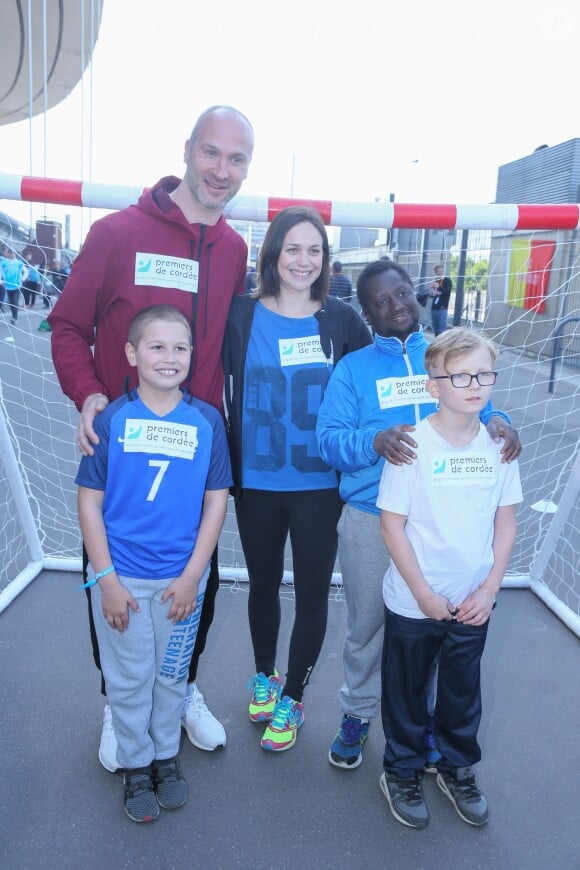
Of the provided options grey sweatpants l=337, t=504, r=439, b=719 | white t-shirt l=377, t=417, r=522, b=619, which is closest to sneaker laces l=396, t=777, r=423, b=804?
grey sweatpants l=337, t=504, r=439, b=719

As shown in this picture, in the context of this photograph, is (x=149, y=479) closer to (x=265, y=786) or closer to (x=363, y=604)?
(x=363, y=604)

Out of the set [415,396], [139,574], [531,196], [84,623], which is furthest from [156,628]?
[531,196]

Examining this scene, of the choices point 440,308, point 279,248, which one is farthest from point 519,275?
point 279,248

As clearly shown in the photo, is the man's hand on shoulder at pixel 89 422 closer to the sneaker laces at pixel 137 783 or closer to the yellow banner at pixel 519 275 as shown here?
the sneaker laces at pixel 137 783

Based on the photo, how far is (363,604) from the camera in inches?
73.4

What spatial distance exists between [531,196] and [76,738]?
1541 cm

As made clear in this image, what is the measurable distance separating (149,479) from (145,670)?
0.52m

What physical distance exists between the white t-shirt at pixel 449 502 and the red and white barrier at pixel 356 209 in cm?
98

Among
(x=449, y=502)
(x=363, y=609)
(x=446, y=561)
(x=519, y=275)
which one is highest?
(x=519, y=275)

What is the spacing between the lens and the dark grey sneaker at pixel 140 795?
5.58 feet

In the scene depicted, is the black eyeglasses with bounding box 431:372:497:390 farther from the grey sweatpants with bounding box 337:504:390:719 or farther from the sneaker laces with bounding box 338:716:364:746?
the sneaker laces with bounding box 338:716:364:746

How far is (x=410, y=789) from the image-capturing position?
177cm

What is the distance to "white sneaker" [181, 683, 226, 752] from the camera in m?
2.01

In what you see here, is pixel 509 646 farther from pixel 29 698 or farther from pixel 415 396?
pixel 29 698
